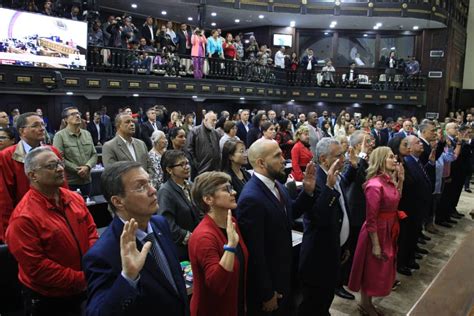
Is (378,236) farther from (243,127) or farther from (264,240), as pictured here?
(243,127)

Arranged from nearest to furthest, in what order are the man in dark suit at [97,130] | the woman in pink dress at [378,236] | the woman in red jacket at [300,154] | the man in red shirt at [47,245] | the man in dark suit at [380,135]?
the man in red shirt at [47,245], the woman in pink dress at [378,236], the woman in red jacket at [300,154], the man in dark suit at [380,135], the man in dark suit at [97,130]

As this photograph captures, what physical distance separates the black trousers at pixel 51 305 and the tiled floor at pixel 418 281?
2507mm

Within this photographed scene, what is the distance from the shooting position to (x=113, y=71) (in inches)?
471

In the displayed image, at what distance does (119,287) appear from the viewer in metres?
1.57

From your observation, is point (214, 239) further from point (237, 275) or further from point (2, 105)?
point (2, 105)

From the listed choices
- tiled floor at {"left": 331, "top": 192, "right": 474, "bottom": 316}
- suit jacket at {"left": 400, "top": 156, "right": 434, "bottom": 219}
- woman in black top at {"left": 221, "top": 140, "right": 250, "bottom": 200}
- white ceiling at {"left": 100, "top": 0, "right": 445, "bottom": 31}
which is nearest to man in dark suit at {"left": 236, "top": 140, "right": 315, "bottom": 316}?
woman in black top at {"left": 221, "top": 140, "right": 250, "bottom": 200}

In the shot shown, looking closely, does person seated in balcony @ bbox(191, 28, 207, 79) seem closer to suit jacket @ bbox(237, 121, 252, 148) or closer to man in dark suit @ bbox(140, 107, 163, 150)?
suit jacket @ bbox(237, 121, 252, 148)

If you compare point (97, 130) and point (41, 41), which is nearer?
point (97, 130)

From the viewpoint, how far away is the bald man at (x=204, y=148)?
559cm

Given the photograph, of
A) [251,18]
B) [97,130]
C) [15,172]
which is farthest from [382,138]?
[251,18]

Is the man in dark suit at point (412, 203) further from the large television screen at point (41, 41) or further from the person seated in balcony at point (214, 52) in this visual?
the person seated in balcony at point (214, 52)

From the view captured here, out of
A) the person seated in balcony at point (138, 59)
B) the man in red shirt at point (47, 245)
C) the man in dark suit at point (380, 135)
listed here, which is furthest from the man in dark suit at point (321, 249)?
the person seated in balcony at point (138, 59)

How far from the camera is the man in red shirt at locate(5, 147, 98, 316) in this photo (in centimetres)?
215

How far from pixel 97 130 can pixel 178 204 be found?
324 inches
